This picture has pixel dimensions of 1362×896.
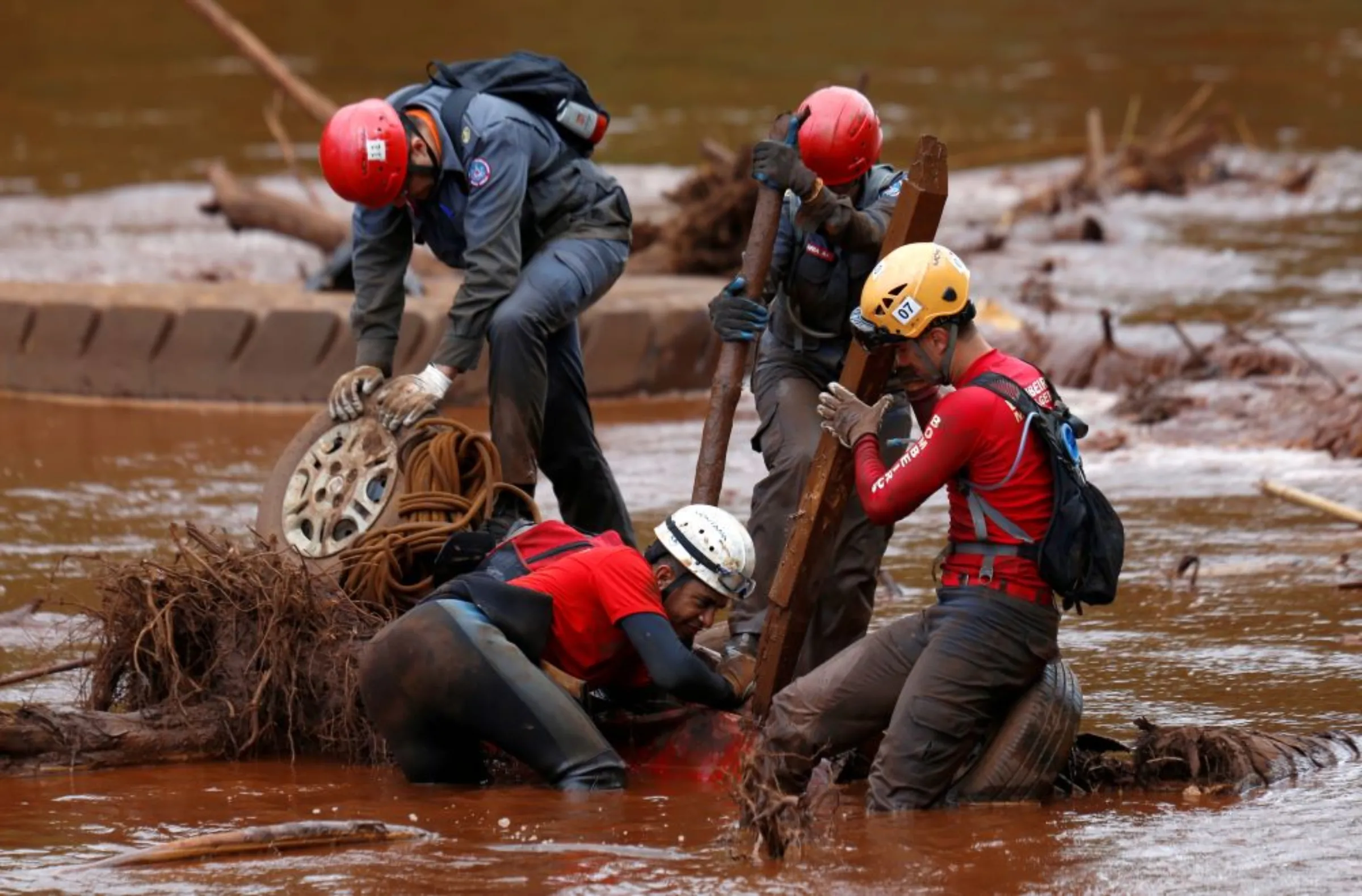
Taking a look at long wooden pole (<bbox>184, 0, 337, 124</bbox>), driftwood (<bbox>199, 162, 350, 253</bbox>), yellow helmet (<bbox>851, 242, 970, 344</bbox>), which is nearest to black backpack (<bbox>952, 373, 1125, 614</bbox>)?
yellow helmet (<bbox>851, 242, 970, 344</bbox>)

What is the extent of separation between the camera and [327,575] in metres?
7.11

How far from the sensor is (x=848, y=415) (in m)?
6.45

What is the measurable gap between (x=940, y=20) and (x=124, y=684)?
965 inches

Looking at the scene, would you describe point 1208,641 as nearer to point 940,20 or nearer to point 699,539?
point 699,539

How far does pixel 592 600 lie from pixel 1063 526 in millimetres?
1385

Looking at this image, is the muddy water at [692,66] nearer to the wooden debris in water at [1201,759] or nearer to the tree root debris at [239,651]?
the tree root debris at [239,651]

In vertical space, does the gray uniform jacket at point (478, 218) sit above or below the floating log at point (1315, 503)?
above

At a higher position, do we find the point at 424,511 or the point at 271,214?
the point at 271,214

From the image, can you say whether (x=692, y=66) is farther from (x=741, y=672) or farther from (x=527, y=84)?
(x=741, y=672)

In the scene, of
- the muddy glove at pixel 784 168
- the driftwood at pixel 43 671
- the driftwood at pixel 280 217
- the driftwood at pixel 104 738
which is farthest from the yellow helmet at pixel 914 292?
the driftwood at pixel 280 217

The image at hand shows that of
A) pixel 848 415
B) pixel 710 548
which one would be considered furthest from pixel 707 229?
pixel 710 548

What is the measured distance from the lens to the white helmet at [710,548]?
6.41 meters

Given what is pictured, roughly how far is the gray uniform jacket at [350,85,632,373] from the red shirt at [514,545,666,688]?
130cm

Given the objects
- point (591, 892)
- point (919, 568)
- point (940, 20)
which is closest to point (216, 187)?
point (919, 568)
